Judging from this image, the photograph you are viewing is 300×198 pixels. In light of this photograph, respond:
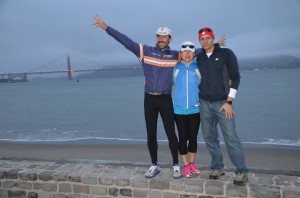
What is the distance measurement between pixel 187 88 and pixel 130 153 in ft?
17.7

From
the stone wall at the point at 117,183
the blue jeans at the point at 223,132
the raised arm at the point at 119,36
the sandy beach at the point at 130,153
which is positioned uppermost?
the raised arm at the point at 119,36

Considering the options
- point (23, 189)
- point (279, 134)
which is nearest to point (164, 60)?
point (23, 189)

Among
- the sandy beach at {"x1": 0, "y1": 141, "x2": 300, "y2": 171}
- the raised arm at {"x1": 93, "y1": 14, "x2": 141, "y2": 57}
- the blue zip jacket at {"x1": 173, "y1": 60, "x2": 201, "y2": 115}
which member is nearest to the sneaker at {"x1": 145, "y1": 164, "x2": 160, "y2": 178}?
the blue zip jacket at {"x1": 173, "y1": 60, "x2": 201, "y2": 115}

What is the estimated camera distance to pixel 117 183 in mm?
3721

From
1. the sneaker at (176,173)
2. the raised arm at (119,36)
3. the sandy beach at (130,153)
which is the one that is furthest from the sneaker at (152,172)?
the sandy beach at (130,153)

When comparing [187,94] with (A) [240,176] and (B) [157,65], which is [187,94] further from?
(A) [240,176]

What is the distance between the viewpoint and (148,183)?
11.8ft

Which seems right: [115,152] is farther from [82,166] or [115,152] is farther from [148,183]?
[148,183]

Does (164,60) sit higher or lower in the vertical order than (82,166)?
higher

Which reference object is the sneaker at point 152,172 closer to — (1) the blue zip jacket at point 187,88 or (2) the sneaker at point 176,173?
(2) the sneaker at point 176,173

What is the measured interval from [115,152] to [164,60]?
5.71m

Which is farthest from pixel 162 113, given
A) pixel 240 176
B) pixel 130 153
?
pixel 130 153

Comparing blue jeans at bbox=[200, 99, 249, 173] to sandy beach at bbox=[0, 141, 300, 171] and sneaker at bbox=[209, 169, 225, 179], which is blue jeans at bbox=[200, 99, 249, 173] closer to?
sneaker at bbox=[209, 169, 225, 179]

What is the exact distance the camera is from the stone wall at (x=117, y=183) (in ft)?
10.7
